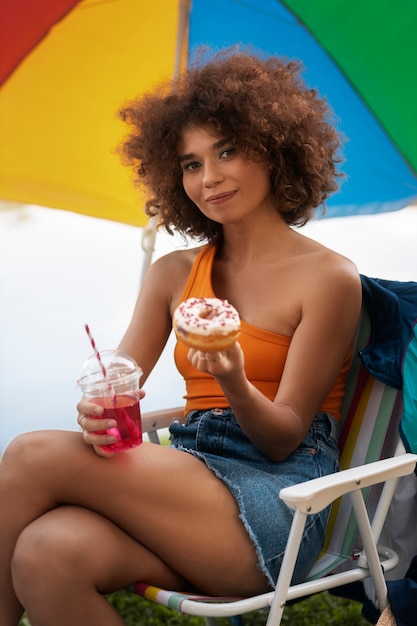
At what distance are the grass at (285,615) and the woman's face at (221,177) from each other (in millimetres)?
1517

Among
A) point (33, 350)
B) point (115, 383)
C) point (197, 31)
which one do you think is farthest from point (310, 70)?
point (33, 350)

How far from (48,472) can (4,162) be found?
1.70 metres

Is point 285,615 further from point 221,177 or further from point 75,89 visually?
point 75,89

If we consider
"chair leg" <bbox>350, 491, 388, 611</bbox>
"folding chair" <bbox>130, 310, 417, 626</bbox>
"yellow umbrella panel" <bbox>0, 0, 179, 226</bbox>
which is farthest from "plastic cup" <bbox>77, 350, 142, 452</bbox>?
"yellow umbrella panel" <bbox>0, 0, 179, 226</bbox>

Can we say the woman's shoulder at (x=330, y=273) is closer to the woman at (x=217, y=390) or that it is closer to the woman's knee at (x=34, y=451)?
the woman at (x=217, y=390)

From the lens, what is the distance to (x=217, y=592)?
71.2 inches

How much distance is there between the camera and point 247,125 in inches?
83.5

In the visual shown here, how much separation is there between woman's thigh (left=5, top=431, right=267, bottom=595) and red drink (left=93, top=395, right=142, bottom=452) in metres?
0.03

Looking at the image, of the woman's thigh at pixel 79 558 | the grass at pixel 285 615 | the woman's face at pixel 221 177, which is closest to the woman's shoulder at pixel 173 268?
the woman's face at pixel 221 177

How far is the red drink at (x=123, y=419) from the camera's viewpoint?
1.72 m

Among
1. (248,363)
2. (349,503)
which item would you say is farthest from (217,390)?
(349,503)

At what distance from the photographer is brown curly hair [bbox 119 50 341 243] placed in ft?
7.04

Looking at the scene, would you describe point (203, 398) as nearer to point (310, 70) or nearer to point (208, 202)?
point (208, 202)

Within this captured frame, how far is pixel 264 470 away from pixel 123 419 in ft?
1.33
